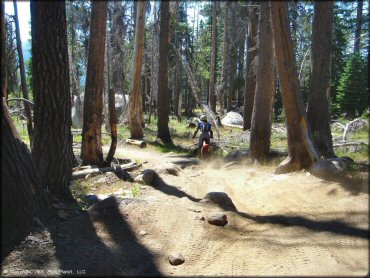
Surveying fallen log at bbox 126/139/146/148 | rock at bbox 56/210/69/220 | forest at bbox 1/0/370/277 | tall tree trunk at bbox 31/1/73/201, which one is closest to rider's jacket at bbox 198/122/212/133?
forest at bbox 1/0/370/277

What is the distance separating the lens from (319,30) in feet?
32.5

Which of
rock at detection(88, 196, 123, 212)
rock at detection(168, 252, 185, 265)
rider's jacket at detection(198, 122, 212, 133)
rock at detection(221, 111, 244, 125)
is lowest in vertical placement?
rock at detection(168, 252, 185, 265)

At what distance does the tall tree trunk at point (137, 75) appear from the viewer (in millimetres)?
17641

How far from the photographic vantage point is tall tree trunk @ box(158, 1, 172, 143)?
17453mm

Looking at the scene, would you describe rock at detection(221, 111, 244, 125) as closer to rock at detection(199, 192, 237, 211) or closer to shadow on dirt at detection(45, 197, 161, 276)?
rock at detection(199, 192, 237, 211)

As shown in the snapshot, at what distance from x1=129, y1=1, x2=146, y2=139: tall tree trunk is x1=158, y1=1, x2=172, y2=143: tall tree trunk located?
37.0 inches

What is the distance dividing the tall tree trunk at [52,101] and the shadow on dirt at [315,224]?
336 cm

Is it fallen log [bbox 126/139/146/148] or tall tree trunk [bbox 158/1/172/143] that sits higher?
tall tree trunk [bbox 158/1/172/143]

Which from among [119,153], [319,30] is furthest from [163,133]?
[319,30]

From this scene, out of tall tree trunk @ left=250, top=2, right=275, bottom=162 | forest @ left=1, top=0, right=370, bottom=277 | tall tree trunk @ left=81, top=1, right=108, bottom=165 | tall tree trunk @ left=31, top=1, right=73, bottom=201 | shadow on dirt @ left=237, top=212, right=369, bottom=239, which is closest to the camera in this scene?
shadow on dirt @ left=237, top=212, right=369, bottom=239

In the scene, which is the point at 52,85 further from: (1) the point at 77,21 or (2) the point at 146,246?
(1) the point at 77,21

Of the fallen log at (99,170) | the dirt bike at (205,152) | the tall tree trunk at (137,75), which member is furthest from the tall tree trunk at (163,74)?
the fallen log at (99,170)

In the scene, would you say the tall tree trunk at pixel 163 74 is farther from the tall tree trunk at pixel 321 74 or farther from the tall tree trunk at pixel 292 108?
the tall tree trunk at pixel 292 108

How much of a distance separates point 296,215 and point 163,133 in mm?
13440
